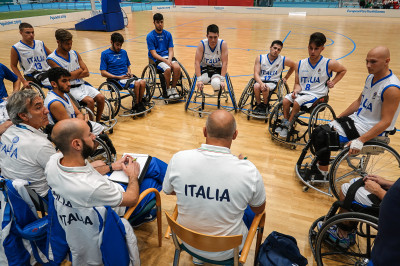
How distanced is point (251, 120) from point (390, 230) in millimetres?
3270

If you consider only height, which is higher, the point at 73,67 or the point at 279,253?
the point at 73,67

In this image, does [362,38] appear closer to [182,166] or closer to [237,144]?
[237,144]

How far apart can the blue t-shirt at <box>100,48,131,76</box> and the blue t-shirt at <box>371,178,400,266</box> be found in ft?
13.2

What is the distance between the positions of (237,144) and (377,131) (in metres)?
1.67

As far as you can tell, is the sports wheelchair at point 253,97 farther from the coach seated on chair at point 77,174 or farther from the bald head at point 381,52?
the coach seated on chair at point 77,174

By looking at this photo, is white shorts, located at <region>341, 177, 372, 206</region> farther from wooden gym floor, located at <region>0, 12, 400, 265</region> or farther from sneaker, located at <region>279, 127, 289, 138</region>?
sneaker, located at <region>279, 127, 289, 138</region>

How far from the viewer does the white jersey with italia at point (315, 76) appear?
10.4ft

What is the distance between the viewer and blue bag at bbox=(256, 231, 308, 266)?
63.4 inches

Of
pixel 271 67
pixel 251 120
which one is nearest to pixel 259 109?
pixel 251 120

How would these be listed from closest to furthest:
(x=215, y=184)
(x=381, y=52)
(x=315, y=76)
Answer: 1. (x=215, y=184)
2. (x=381, y=52)
3. (x=315, y=76)

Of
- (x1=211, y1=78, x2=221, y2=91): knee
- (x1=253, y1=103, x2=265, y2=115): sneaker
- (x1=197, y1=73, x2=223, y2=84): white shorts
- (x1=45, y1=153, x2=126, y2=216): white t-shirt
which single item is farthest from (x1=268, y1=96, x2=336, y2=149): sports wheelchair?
(x1=45, y1=153, x2=126, y2=216): white t-shirt

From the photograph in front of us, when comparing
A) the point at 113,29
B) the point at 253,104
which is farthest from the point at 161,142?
the point at 113,29

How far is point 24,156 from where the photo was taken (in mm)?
1754

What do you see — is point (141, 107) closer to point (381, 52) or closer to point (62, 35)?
point (62, 35)
